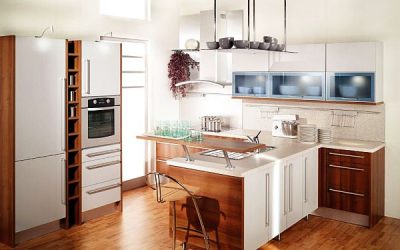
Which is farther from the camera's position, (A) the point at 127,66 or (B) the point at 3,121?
(A) the point at 127,66

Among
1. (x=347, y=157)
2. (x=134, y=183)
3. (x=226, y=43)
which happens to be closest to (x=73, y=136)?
(x=134, y=183)

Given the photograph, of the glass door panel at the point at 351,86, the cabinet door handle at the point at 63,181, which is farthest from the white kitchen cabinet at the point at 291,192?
the cabinet door handle at the point at 63,181

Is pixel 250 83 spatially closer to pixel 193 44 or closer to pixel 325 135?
pixel 193 44

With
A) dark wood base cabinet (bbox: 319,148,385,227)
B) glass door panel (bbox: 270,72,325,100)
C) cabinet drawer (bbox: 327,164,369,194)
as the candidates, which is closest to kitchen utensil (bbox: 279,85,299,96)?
glass door panel (bbox: 270,72,325,100)

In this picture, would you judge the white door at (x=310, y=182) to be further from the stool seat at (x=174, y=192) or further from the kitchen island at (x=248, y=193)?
the stool seat at (x=174, y=192)

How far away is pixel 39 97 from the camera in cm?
484

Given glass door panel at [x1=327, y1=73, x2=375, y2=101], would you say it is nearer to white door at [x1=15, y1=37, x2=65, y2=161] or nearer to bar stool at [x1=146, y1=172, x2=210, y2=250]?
bar stool at [x1=146, y1=172, x2=210, y2=250]

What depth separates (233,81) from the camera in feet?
21.4

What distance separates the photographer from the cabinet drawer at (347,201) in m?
5.27

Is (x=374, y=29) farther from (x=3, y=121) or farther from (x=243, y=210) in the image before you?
(x=3, y=121)

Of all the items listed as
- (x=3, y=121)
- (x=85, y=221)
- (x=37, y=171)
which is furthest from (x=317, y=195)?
(x=3, y=121)

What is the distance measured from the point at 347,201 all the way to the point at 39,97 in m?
3.72

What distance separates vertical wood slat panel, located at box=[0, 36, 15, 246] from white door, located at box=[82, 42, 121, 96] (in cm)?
86

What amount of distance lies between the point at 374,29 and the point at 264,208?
279 cm
